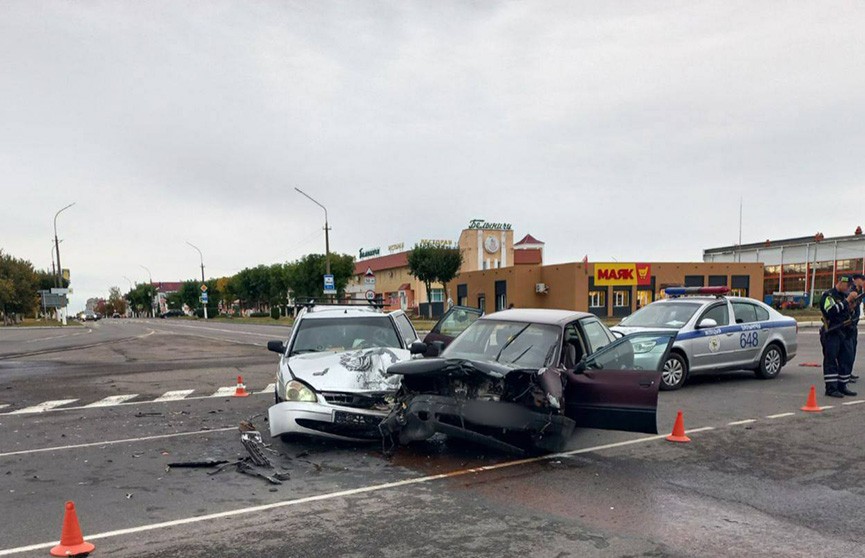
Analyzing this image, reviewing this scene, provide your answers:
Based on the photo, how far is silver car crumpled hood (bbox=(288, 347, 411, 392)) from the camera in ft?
22.2

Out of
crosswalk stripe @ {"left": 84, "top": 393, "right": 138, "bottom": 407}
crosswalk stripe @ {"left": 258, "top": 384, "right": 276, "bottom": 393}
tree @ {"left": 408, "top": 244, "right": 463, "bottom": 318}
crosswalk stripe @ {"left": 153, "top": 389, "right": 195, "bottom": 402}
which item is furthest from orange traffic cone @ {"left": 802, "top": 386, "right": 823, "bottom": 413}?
tree @ {"left": 408, "top": 244, "right": 463, "bottom": 318}

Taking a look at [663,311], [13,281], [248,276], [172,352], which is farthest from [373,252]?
[663,311]

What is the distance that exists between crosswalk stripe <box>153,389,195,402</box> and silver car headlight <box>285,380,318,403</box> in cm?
519

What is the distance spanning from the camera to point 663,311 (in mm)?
11781

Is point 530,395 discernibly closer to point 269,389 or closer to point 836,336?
point 836,336

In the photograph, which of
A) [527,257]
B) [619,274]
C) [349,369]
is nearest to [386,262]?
[527,257]

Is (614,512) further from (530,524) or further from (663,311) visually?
(663,311)

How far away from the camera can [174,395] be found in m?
11.4

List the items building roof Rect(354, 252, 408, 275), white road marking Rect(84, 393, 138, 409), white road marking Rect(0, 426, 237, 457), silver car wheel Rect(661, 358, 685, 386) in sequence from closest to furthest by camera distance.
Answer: white road marking Rect(0, 426, 237, 457)
white road marking Rect(84, 393, 138, 409)
silver car wheel Rect(661, 358, 685, 386)
building roof Rect(354, 252, 408, 275)

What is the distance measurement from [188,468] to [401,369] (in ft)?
8.29

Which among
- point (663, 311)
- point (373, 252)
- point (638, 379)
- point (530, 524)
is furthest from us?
point (373, 252)

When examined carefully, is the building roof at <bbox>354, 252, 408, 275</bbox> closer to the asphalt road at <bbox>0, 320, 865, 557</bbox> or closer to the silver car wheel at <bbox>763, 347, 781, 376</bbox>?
the silver car wheel at <bbox>763, 347, 781, 376</bbox>

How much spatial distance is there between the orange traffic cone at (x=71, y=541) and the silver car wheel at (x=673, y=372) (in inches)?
366

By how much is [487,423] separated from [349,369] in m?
1.94
